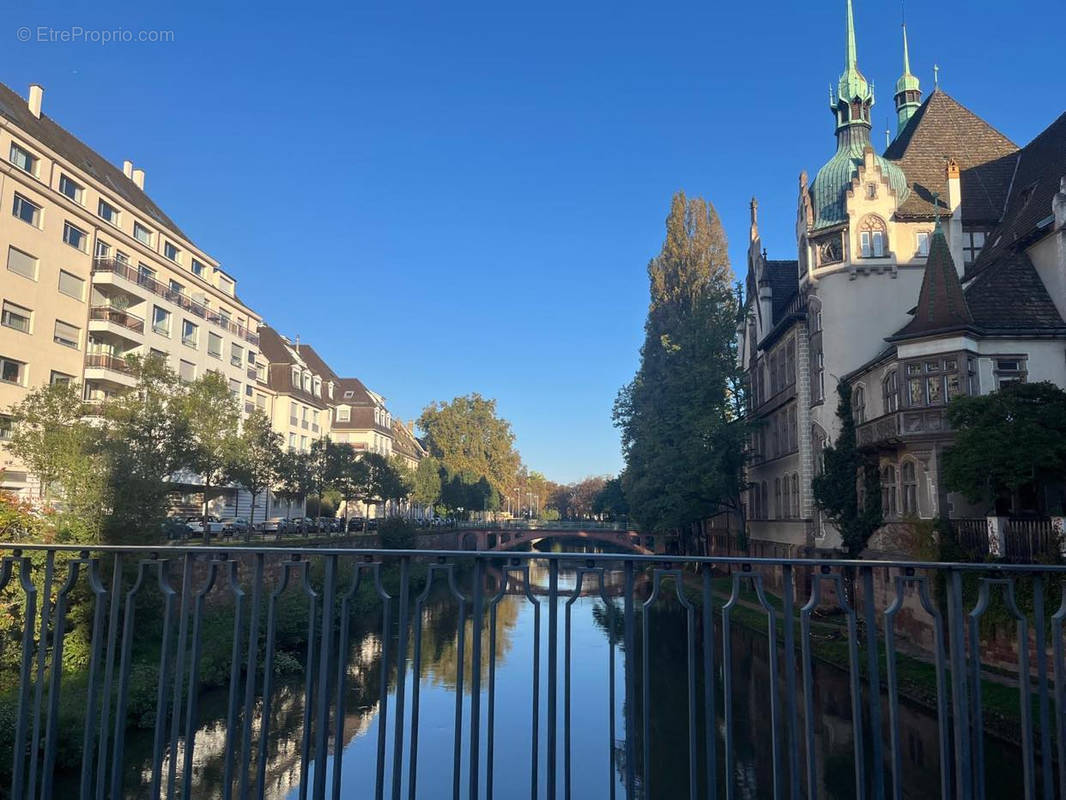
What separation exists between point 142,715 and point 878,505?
22.9 meters

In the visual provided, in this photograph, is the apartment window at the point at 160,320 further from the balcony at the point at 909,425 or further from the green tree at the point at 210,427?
the balcony at the point at 909,425

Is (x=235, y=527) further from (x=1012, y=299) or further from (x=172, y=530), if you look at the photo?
(x=1012, y=299)

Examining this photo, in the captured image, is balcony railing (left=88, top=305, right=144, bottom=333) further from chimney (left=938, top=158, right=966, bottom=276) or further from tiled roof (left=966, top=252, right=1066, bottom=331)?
chimney (left=938, top=158, right=966, bottom=276)

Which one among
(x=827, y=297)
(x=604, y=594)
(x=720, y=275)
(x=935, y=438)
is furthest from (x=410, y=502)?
(x=604, y=594)

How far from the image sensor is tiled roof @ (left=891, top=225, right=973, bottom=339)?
2350 cm

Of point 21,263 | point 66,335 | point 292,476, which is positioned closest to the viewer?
point 21,263

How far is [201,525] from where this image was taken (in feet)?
121

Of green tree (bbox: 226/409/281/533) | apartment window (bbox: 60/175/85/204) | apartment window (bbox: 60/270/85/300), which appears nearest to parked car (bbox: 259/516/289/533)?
green tree (bbox: 226/409/281/533)

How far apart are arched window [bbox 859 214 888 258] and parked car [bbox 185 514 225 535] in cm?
3006

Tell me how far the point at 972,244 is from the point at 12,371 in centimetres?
3835

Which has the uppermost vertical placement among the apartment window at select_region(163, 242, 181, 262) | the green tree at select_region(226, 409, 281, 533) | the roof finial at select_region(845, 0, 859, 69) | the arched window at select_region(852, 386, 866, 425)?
the roof finial at select_region(845, 0, 859, 69)

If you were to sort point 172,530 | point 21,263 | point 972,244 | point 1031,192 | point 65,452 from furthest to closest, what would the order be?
point 21,263, point 972,244, point 1031,192, point 172,530, point 65,452

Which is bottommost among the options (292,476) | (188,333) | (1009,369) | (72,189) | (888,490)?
(888,490)

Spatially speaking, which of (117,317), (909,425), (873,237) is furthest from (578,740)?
(117,317)
